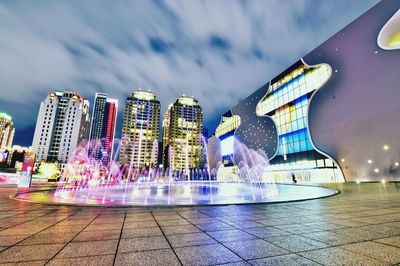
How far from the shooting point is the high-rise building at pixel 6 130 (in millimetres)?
155913

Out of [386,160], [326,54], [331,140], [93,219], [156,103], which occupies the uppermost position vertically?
[156,103]

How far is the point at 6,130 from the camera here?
16088 cm

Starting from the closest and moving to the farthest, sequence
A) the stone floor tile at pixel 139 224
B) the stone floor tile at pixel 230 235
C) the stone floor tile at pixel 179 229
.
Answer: the stone floor tile at pixel 230 235 < the stone floor tile at pixel 179 229 < the stone floor tile at pixel 139 224

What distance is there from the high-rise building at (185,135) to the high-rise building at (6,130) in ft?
415

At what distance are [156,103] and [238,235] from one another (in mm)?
181065

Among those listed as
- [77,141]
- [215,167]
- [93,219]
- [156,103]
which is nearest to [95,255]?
[93,219]

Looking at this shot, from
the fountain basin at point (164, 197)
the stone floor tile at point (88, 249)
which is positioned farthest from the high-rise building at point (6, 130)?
the stone floor tile at point (88, 249)

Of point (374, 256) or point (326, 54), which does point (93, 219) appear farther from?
point (326, 54)

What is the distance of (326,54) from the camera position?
31.8 meters

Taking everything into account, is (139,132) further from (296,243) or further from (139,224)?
(296,243)

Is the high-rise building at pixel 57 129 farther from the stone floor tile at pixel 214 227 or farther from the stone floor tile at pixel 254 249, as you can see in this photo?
the stone floor tile at pixel 254 249

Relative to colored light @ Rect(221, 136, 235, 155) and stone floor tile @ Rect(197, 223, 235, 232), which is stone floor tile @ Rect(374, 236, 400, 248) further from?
colored light @ Rect(221, 136, 235, 155)

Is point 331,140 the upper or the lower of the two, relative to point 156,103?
lower

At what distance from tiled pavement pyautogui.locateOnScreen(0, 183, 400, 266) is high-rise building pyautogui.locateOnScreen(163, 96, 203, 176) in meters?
144
